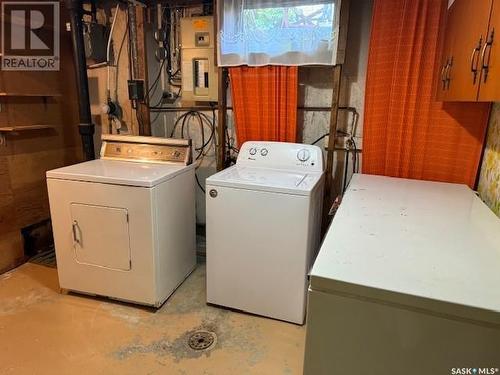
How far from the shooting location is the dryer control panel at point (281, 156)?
2.35 metres

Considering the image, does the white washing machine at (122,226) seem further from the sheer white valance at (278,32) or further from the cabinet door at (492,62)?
the cabinet door at (492,62)

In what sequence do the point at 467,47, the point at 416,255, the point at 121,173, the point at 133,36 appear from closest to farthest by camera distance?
1. the point at 416,255
2. the point at 467,47
3. the point at 121,173
4. the point at 133,36

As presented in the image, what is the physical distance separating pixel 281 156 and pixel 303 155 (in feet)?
0.53

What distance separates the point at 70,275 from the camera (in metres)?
2.34

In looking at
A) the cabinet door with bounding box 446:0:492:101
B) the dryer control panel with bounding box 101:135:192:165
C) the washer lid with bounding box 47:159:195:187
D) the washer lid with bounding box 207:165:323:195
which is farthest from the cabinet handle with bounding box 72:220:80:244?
the cabinet door with bounding box 446:0:492:101

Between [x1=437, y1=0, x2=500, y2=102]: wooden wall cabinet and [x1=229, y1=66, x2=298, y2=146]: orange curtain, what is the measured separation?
0.98 meters

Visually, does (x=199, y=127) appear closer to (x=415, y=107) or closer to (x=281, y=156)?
(x=281, y=156)

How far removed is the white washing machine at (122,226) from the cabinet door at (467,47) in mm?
1684

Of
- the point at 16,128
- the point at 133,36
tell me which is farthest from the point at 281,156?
the point at 16,128

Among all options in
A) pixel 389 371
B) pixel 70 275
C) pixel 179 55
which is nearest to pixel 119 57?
pixel 179 55

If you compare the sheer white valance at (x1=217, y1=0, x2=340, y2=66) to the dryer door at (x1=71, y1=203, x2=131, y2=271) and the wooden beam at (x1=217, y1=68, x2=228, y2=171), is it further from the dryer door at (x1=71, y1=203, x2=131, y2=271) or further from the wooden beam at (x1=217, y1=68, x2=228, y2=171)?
the dryer door at (x1=71, y1=203, x2=131, y2=271)

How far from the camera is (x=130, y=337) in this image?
198cm

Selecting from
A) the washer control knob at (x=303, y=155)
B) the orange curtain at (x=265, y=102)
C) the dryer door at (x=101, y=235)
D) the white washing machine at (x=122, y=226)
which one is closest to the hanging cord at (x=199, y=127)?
the orange curtain at (x=265, y=102)

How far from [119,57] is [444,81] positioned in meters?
2.61
